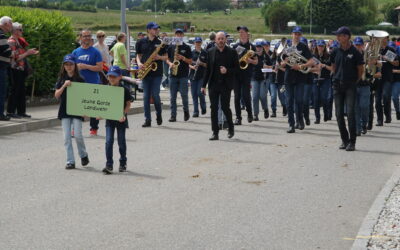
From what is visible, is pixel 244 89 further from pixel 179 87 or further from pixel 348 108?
pixel 348 108

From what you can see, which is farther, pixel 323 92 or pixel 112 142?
pixel 323 92

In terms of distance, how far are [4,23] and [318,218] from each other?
9.35 meters

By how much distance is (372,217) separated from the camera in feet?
28.0

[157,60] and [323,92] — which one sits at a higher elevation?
[157,60]

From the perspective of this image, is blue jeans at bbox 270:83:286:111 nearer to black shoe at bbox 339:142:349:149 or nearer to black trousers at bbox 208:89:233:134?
black trousers at bbox 208:89:233:134

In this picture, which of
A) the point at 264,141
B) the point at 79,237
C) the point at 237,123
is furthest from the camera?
the point at 237,123

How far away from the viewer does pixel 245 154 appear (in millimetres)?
13477

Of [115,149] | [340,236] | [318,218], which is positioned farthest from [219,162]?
[340,236]

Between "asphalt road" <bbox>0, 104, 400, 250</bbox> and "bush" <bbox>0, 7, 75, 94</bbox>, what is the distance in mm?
4673

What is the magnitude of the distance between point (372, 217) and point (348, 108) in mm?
6001

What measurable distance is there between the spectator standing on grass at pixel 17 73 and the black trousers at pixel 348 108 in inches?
245

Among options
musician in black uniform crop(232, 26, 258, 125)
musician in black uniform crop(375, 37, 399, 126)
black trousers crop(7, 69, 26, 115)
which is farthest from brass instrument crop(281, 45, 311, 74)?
black trousers crop(7, 69, 26, 115)

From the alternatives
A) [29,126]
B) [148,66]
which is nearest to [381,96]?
[148,66]

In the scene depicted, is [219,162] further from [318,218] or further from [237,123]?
[237,123]
